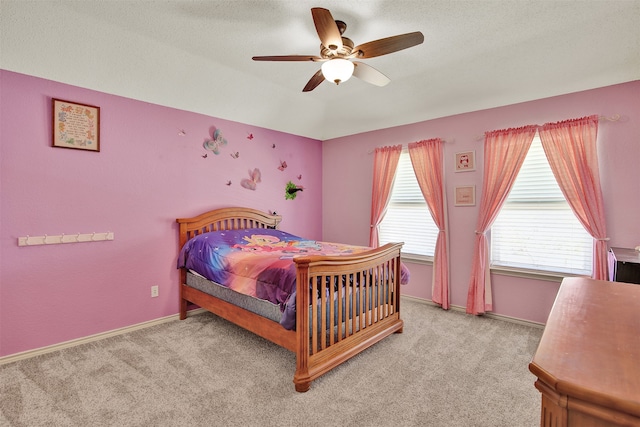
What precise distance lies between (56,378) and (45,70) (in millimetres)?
2519

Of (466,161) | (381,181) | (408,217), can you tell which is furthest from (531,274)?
(381,181)

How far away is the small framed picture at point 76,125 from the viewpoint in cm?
277

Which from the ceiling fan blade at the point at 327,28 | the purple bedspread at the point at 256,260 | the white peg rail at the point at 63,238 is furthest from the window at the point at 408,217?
the white peg rail at the point at 63,238

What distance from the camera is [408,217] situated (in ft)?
14.4

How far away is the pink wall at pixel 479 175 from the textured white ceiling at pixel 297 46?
A: 16 cm

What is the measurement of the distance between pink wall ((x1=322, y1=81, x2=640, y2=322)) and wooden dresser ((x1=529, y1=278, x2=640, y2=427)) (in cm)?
261

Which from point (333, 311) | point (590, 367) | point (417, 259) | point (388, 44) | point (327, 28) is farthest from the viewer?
point (417, 259)

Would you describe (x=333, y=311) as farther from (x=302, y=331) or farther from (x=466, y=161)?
(x=466, y=161)

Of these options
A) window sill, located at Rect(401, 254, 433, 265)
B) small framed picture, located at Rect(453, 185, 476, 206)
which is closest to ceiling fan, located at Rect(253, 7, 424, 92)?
small framed picture, located at Rect(453, 185, 476, 206)

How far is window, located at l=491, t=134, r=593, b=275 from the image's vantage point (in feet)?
10.4

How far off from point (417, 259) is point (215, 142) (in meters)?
3.08

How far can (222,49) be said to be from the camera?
2.96 m

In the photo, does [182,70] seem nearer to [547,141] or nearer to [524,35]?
[524,35]

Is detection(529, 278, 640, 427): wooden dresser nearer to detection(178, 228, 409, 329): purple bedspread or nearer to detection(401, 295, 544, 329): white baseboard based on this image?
detection(178, 228, 409, 329): purple bedspread
